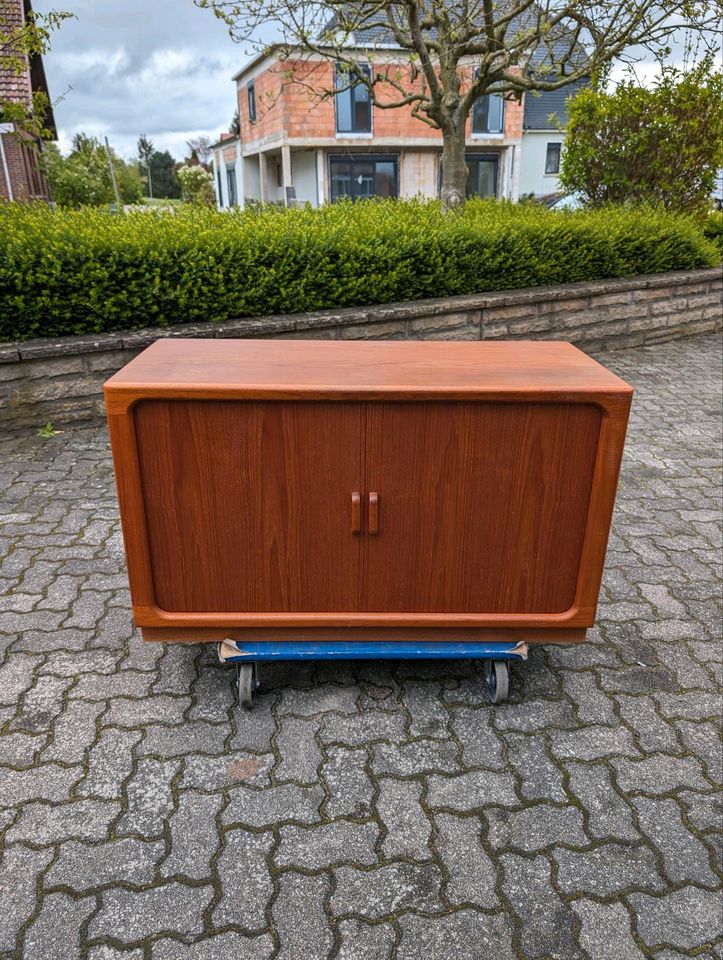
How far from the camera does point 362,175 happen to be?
32719 mm

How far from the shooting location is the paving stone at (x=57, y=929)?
1.80 m

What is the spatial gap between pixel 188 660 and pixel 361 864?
4.09 ft

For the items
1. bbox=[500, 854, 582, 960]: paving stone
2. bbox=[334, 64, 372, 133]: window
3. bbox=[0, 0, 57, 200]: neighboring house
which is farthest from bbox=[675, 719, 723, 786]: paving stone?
bbox=[334, 64, 372, 133]: window

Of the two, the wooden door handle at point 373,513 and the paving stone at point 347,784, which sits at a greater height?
the wooden door handle at point 373,513

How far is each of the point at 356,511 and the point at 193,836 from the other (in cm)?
116

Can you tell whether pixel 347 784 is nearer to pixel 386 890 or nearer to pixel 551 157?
pixel 386 890

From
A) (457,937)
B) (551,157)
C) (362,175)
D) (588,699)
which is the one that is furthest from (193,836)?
(551,157)

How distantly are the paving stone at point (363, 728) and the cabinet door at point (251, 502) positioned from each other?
0.46 metres

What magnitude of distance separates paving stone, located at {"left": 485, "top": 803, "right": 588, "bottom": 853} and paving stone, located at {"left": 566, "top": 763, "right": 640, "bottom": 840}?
0.05 meters

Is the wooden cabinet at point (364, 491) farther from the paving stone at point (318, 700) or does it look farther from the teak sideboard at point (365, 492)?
the paving stone at point (318, 700)

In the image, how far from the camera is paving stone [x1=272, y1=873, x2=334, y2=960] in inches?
71.5

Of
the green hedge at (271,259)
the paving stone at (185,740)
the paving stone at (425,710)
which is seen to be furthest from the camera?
the green hedge at (271,259)

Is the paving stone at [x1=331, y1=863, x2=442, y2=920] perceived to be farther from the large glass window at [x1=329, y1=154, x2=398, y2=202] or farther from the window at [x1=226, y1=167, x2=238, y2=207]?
the window at [x1=226, y1=167, x2=238, y2=207]

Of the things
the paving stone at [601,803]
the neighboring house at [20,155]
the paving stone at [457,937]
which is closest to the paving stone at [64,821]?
the paving stone at [457,937]
